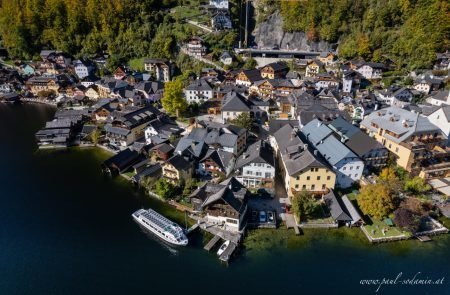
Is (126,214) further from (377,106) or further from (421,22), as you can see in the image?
(421,22)

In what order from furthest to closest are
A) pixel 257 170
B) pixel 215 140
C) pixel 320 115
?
pixel 320 115 < pixel 215 140 < pixel 257 170

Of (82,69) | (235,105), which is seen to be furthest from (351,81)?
(82,69)

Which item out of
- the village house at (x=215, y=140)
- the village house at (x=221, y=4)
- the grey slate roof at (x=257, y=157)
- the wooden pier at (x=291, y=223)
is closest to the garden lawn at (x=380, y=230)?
the wooden pier at (x=291, y=223)

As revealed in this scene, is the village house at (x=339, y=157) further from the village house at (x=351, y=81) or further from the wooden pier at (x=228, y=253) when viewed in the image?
the village house at (x=351, y=81)

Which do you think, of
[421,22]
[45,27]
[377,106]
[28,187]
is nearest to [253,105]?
[377,106]

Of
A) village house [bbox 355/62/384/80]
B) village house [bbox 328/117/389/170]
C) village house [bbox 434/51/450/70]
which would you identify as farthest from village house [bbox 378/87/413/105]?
village house [bbox 328/117/389/170]

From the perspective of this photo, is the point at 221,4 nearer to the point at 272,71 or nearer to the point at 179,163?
the point at 272,71

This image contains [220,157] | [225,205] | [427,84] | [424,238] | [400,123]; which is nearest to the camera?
[225,205]
